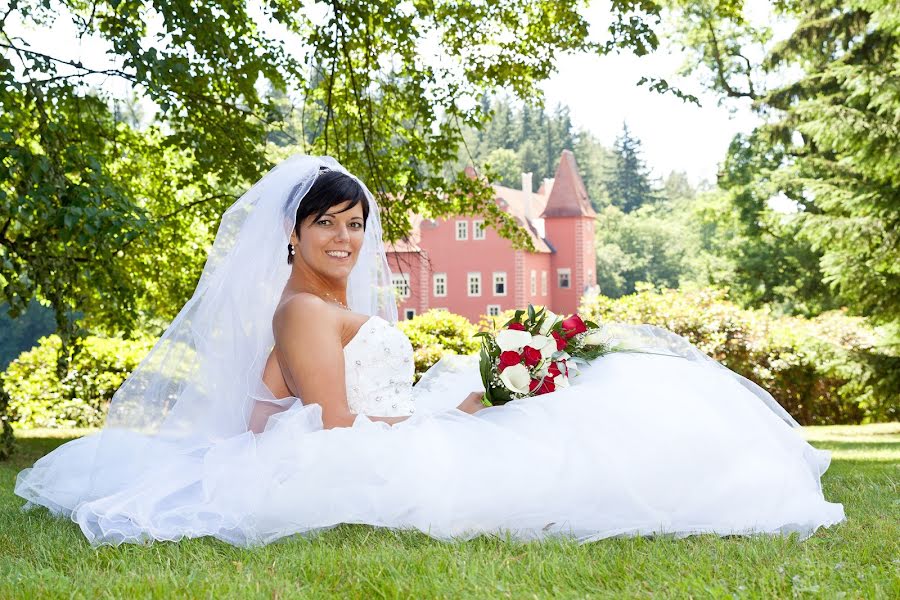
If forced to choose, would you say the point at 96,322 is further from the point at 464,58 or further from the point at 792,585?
the point at 792,585

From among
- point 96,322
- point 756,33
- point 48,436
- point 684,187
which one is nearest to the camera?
point 48,436

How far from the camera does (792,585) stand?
109 inches

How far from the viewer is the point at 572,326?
4355 millimetres

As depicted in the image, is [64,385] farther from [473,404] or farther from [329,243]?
[473,404]

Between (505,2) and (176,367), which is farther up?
(505,2)

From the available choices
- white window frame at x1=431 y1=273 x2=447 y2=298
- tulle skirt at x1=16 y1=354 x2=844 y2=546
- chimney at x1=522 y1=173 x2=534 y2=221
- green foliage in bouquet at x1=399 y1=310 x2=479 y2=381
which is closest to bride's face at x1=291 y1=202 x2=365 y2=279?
tulle skirt at x1=16 y1=354 x2=844 y2=546

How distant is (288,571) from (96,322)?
14.7 metres

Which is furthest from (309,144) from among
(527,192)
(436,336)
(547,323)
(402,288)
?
(527,192)

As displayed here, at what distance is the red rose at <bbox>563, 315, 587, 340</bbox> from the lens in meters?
4.34

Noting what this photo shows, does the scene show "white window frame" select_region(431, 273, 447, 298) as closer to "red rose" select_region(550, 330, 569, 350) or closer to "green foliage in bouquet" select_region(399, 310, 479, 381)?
Answer: "green foliage in bouquet" select_region(399, 310, 479, 381)

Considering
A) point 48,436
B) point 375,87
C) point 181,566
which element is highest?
point 375,87

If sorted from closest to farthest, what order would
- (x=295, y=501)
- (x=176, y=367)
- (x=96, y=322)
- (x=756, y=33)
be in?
1. (x=295, y=501)
2. (x=176, y=367)
3. (x=96, y=322)
4. (x=756, y=33)

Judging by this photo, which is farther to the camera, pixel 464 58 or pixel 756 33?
pixel 756 33

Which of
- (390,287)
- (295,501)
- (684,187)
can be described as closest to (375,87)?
(390,287)
